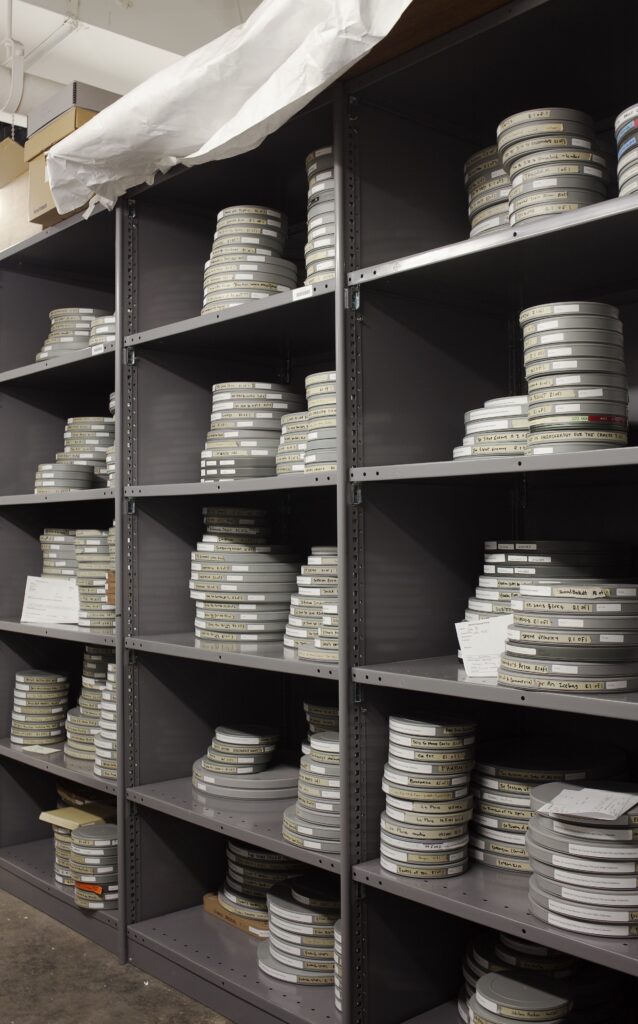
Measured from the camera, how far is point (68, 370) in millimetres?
3969

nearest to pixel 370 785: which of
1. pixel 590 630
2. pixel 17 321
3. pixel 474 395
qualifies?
pixel 590 630

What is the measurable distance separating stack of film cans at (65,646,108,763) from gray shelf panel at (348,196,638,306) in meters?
2.03

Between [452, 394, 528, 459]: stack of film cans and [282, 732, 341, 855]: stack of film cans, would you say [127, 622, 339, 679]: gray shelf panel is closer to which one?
[282, 732, 341, 855]: stack of film cans

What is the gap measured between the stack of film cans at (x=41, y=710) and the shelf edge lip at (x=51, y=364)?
125 cm

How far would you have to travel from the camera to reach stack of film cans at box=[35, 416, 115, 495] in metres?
3.97

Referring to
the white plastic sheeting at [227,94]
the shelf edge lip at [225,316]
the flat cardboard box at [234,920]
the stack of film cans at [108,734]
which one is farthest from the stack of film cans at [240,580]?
the white plastic sheeting at [227,94]

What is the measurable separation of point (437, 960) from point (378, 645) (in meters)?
0.88

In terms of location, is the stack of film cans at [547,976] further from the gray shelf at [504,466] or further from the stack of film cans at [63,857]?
the stack of film cans at [63,857]

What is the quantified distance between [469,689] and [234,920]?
1.56 m

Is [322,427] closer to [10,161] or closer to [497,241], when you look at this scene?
[497,241]

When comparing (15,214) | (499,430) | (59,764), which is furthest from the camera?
(15,214)

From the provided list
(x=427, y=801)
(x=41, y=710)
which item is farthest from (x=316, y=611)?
(x=41, y=710)

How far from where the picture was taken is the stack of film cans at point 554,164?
Answer: 88.3 inches

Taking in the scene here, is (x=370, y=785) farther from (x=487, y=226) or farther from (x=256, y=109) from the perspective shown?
(x=256, y=109)
